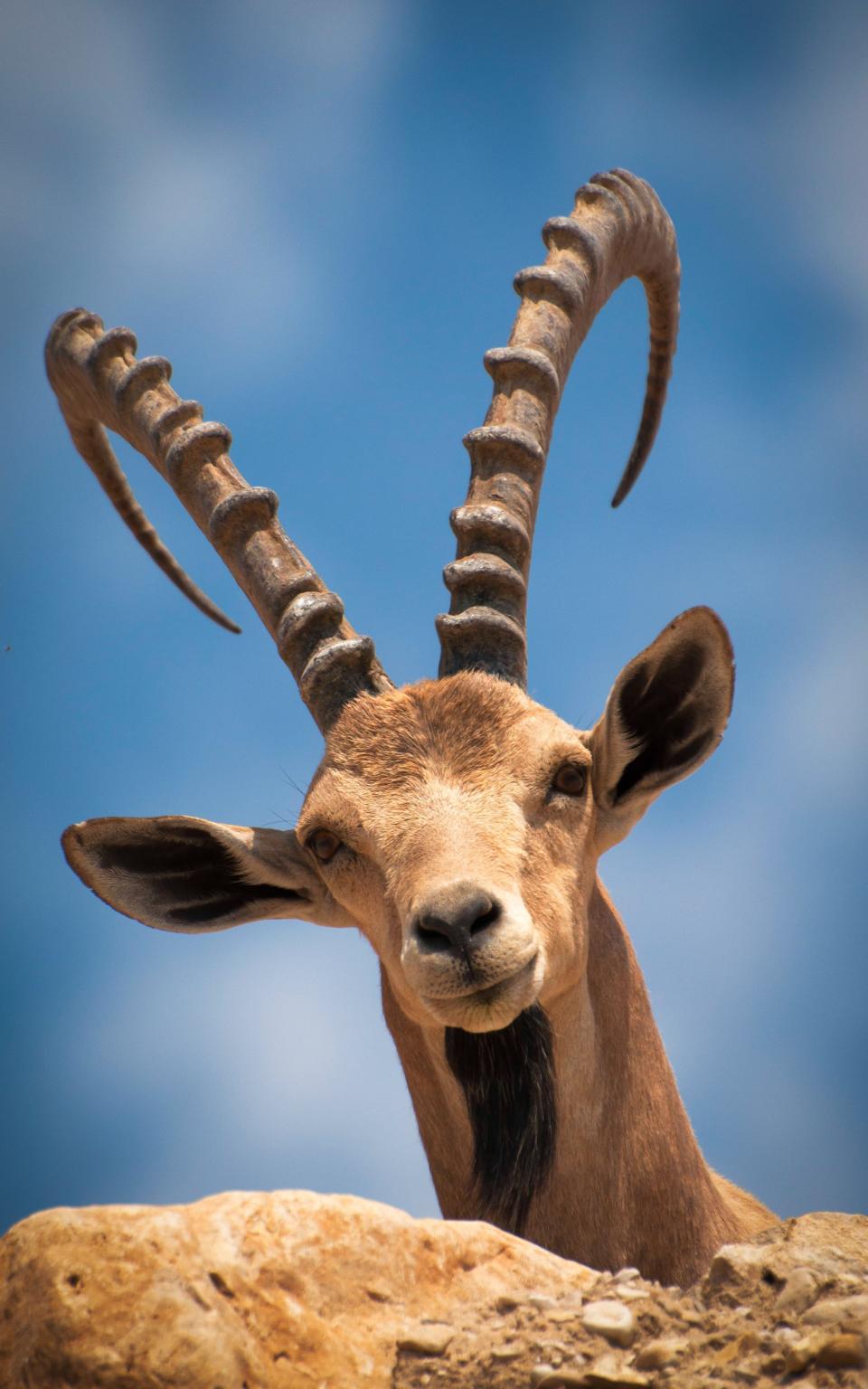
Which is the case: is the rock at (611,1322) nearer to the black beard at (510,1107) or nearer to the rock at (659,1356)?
the rock at (659,1356)

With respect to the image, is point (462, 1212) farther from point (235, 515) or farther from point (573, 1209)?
point (235, 515)

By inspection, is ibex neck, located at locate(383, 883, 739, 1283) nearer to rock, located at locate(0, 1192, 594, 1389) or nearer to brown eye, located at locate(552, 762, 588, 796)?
brown eye, located at locate(552, 762, 588, 796)

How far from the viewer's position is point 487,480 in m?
7.60

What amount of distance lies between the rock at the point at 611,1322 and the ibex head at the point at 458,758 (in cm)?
141

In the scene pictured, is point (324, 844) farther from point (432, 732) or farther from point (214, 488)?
point (214, 488)

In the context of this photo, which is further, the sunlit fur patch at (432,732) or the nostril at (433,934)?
the sunlit fur patch at (432,732)

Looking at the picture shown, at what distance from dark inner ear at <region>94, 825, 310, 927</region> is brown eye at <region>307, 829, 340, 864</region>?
2.28 feet

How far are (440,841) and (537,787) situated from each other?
687 mm

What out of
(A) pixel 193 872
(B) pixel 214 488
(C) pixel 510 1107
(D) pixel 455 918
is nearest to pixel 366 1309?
(D) pixel 455 918

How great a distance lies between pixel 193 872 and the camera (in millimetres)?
6859

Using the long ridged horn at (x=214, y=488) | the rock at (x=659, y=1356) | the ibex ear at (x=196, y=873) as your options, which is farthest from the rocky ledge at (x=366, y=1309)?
the long ridged horn at (x=214, y=488)

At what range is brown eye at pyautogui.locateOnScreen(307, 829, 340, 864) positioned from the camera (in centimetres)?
608

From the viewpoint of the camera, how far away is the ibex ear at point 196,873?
6.55 metres

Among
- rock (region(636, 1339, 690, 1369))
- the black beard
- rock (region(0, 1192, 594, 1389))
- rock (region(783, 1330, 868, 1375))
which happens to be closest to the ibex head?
the black beard
